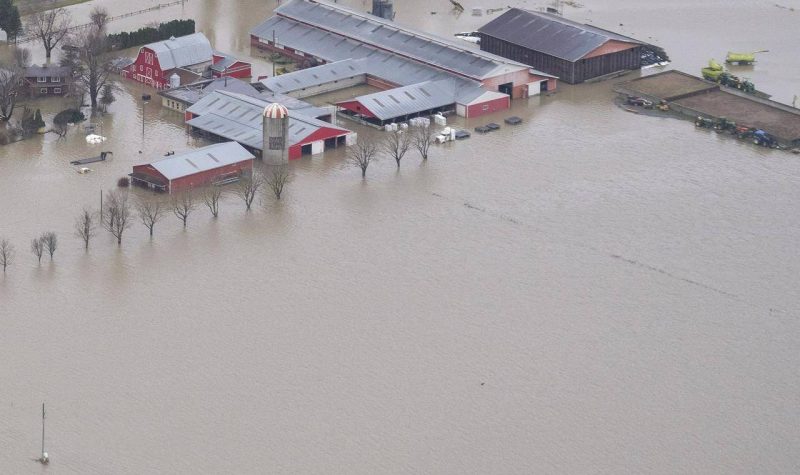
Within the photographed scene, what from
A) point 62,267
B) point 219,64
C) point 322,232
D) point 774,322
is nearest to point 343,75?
point 219,64

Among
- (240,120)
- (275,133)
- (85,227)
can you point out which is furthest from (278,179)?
(85,227)

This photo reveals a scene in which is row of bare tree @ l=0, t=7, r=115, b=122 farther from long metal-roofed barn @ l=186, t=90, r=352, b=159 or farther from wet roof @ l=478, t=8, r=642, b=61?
wet roof @ l=478, t=8, r=642, b=61

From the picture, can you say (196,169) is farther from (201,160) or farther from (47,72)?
(47,72)

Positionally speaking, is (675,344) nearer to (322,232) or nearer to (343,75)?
(322,232)

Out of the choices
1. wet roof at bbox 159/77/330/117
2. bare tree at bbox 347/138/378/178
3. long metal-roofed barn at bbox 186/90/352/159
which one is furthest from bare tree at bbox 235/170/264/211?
wet roof at bbox 159/77/330/117

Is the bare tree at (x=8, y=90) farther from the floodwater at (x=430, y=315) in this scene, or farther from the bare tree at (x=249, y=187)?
the bare tree at (x=249, y=187)
